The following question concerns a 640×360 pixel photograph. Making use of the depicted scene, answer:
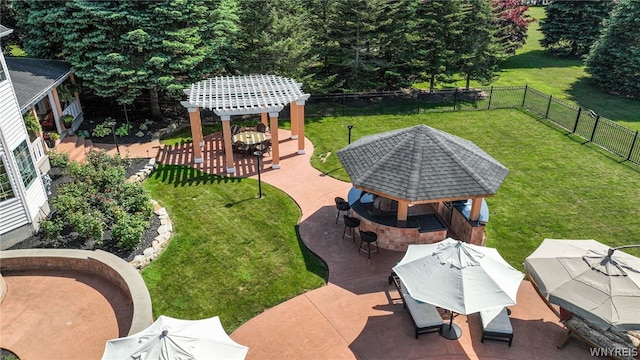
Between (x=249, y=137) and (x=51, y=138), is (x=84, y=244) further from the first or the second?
(x=249, y=137)

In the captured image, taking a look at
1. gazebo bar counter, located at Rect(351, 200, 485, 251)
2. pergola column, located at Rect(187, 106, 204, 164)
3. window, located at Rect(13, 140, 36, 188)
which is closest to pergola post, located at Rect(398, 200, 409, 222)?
gazebo bar counter, located at Rect(351, 200, 485, 251)

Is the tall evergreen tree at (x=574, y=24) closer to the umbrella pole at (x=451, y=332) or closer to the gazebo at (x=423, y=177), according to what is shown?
the gazebo at (x=423, y=177)

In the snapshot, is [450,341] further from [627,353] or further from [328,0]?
[328,0]

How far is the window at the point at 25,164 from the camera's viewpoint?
14.3 meters

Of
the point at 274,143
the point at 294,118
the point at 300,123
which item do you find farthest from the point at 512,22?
the point at 274,143

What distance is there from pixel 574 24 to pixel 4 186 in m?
43.3

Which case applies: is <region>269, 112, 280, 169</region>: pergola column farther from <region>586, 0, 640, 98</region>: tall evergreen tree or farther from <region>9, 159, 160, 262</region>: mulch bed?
<region>586, 0, 640, 98</region>: tall evergreen tree

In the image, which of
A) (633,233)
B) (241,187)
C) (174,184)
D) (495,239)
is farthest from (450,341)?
(174,184)

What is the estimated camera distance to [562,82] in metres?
33.6

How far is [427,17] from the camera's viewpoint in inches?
1093

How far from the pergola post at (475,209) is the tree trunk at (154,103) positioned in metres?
18.1

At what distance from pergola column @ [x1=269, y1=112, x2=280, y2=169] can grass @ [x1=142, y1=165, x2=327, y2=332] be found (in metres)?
1.73

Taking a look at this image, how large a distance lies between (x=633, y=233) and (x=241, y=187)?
48.3 ft

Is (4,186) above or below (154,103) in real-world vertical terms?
above
